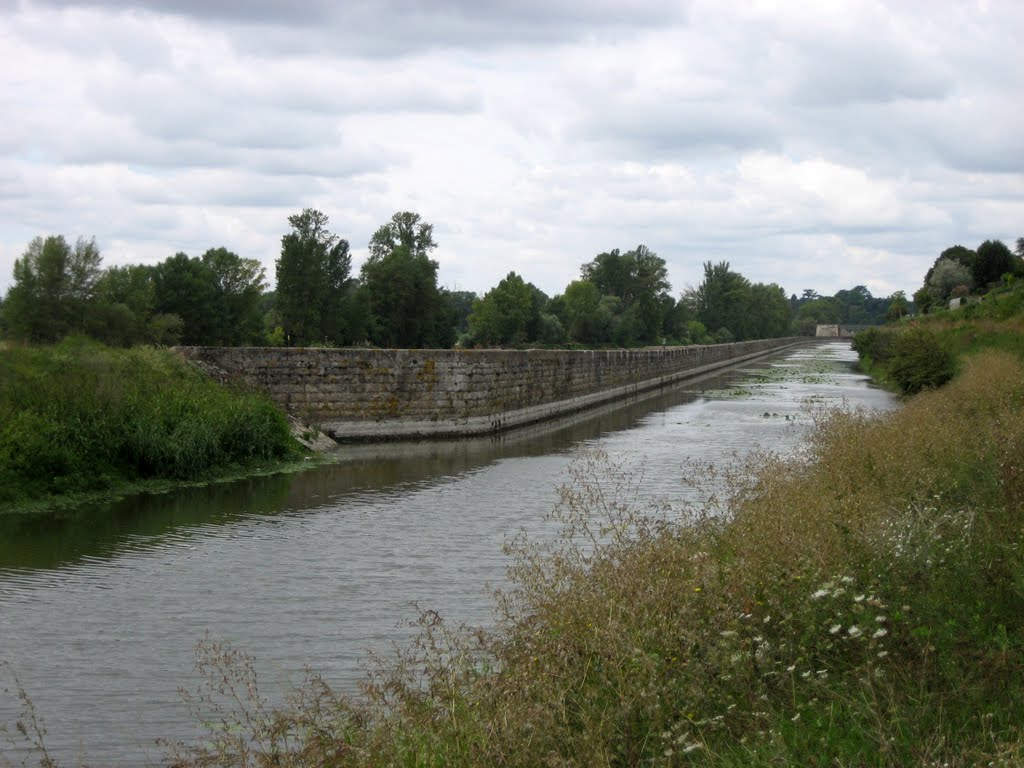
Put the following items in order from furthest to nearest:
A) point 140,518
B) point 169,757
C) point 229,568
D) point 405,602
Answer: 1. point 140,518
2. point 229,568
3. point 405,602
4. point 169,757

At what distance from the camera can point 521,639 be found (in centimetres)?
673

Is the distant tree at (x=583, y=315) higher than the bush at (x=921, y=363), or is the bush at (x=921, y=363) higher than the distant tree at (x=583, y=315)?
the distant tree at (x=583, y=315)

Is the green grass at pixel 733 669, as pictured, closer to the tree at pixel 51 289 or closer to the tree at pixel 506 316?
the tree at pixel 51 289

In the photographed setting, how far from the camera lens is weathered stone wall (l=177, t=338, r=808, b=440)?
74.4 ft

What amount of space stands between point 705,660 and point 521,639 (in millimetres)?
1385

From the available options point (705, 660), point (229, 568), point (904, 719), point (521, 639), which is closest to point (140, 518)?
point (229, 568)

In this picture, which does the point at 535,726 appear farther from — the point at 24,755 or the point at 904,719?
the point at 24,755

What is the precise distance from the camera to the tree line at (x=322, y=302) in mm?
49750

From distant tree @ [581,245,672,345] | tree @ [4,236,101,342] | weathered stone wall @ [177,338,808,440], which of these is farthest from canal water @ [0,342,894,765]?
distant tree @ [581,245,672,345]

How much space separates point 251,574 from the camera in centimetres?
1112

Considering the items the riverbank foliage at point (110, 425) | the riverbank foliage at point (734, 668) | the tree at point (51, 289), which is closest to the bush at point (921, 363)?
the riverbank foliage at point (110, 425)

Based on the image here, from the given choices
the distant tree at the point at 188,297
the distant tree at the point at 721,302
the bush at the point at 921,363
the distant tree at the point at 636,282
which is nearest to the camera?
the bush at the point at 921,363

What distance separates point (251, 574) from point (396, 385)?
1339cm

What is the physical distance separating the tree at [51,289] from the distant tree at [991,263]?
52641 mm
